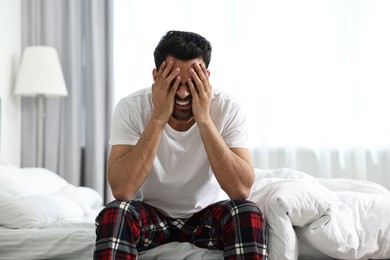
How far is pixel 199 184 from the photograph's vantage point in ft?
6.30

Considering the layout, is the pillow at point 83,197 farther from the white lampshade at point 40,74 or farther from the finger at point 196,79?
the finger at point 196,79

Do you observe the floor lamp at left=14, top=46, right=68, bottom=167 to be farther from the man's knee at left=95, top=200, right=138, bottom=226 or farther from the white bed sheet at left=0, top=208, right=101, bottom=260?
the man's knee at left=95, top=200, right=138, bottom=226

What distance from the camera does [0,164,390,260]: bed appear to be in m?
1.71

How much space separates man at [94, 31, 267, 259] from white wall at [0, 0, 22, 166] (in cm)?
191

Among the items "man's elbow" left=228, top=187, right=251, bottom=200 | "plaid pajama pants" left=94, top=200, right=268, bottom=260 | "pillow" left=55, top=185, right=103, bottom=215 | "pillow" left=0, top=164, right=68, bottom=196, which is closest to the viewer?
"plaid pajama pants" left=94, top=200, right=268, bottom=260

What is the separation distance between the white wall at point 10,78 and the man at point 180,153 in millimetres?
1907

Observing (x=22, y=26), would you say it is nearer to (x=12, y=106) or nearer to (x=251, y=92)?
(x=12, y=106)

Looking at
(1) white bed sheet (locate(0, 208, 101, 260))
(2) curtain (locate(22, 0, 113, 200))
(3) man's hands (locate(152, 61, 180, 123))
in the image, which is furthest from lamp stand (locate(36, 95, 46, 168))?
(3) man's hands (locate(152, 61, 180, 123))

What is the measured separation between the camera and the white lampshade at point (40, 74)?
3607 mm

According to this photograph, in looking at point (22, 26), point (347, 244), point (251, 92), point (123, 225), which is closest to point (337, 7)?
point (251, 92)

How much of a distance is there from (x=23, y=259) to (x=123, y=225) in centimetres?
56

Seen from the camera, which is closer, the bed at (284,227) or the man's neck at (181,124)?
the bed at (284,227)

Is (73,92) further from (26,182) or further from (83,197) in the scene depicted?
(26,182)

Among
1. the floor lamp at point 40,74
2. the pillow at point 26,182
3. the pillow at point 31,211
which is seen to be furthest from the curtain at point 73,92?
the pillow at point 31,211
